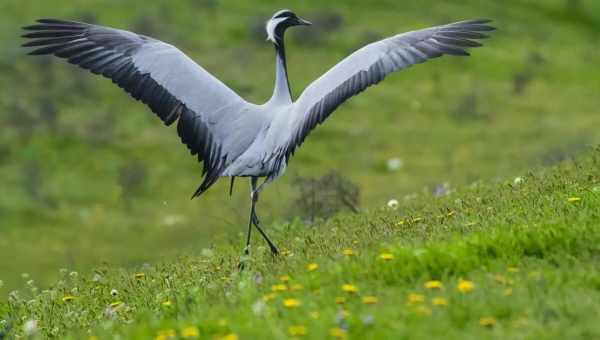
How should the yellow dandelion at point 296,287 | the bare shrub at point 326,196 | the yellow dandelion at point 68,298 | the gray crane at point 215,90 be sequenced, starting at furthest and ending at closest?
1. the bare shrub at point 326,196
2. the gray crane at point 215,90
3. the yellow dandelion at point 68,298
4. the yellow dandelion at point 296,287

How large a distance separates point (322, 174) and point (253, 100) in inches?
742

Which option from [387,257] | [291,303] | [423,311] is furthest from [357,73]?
[423,311]

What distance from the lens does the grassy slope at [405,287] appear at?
231 inches

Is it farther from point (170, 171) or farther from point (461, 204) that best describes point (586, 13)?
point (461, 204)

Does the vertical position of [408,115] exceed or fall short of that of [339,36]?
it falls short

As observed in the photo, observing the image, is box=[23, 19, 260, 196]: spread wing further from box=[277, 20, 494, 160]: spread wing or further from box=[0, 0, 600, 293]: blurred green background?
box=[0, 0, 600, 293]: blurred green background

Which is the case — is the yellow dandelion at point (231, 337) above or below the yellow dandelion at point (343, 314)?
below

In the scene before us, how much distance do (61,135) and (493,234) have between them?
5395cm

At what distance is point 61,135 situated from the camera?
58.6 metres

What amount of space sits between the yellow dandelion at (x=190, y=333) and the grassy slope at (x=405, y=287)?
0.17 ft

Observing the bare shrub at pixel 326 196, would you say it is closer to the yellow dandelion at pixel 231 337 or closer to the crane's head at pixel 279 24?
the crane's head at pixel 279 24

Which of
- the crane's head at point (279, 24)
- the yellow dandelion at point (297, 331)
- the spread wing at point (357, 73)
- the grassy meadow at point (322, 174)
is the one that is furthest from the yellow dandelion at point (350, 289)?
the crane's head at point (279, 24)

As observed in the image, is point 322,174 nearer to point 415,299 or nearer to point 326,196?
point 326,196

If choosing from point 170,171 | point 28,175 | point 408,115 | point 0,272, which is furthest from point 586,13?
point 0,272
